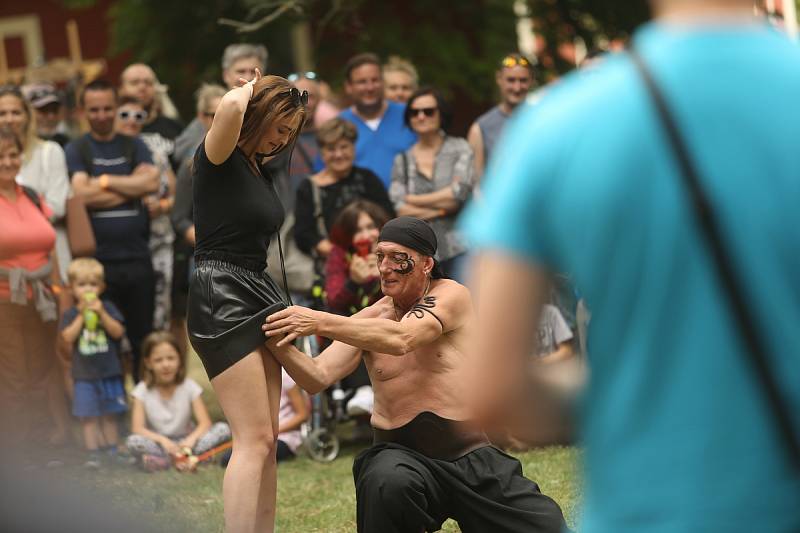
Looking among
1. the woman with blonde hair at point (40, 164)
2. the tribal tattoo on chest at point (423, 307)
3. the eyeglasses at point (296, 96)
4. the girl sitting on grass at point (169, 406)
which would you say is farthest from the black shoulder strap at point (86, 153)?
the tribal tattoo on chest at point (423, 307)

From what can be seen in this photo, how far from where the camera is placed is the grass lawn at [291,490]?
20.4ft

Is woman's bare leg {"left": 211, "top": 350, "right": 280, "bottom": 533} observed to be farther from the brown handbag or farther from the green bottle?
the brown handbag

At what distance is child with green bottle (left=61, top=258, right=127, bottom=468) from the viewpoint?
835cm

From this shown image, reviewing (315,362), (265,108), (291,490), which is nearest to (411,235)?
(315,362)

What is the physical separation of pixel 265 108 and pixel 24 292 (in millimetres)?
3795

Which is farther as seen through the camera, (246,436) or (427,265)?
(427,265)

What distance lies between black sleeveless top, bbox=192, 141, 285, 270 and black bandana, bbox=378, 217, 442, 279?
0.41 meters

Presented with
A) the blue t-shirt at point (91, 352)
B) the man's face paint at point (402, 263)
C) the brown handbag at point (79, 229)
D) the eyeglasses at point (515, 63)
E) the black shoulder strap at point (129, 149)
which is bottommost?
the blue t-shirt at point (91, 352)

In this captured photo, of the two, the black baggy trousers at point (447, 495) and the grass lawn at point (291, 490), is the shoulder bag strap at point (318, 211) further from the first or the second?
the black baggy trousers at point (447, 495)

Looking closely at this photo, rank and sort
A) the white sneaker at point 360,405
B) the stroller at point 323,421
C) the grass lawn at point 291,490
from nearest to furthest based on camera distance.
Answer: the grass lawn at point 291,490 < the stroller at point 323,421 < the white sneaker at point 360,405

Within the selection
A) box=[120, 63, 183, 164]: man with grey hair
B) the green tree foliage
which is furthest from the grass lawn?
the green tree foliage

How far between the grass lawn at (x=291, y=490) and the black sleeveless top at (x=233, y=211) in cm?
142

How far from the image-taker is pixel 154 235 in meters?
9.10

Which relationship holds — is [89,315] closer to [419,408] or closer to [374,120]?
[374,120]
